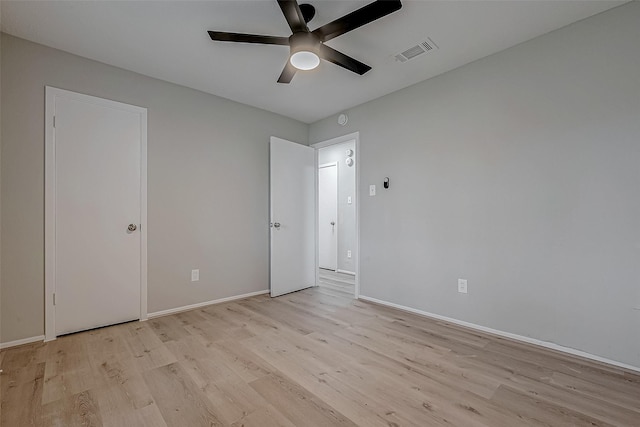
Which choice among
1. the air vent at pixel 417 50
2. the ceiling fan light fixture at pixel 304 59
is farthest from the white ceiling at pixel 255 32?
the ceiling fan light fixture at pixel 304 59

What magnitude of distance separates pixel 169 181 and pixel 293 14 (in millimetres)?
2170

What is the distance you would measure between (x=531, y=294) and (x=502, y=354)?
56cm

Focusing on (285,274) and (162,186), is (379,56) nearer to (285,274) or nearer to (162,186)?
(162,186)

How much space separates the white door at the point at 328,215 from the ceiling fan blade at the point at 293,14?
3.75 metres

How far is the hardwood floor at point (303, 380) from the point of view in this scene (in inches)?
59.2

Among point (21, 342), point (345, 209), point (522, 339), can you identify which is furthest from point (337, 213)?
point (21, 342)

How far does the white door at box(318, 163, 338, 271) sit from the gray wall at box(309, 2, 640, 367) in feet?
7.43

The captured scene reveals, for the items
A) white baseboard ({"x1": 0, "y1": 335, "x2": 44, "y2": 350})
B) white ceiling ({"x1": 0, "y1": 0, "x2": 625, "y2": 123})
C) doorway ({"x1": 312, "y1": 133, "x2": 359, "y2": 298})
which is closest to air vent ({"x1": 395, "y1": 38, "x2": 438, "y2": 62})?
white ceiling ({"x1": 0, "y1": 0, "x2": 625, "y2": 123})

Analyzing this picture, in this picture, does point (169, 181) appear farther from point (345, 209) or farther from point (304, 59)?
point (345, 209)

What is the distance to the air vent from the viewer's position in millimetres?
2377

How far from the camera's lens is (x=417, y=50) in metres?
2.47

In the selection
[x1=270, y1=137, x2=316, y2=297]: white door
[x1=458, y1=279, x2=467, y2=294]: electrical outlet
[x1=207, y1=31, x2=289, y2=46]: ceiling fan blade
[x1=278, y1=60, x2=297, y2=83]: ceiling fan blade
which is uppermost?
[x1=207, y1=31, x2=289, y2=46]: ceiling fan blade

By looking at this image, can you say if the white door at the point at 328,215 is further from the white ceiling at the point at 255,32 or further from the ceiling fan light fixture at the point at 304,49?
the ceiling fan light fixture at the point at 304,49

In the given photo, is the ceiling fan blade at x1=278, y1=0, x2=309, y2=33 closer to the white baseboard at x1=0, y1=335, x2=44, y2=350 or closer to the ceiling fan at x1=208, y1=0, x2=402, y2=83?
the ceiling fan at x1=208, y1=0, x2=402, y2=83
